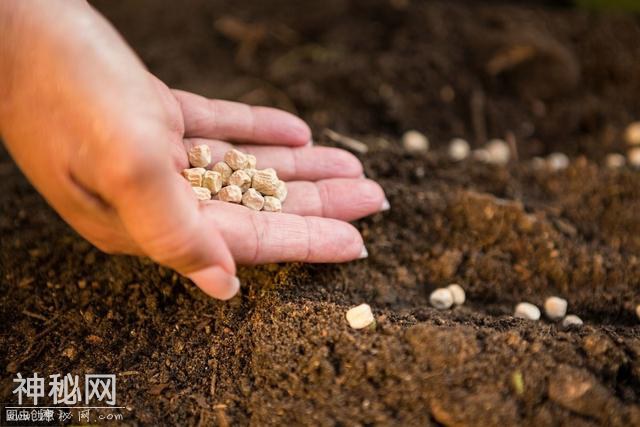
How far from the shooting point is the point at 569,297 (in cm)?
240

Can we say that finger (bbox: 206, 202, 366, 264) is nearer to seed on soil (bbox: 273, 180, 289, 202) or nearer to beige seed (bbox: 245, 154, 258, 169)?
seed on soil (bbox: 273, 180, 289, 202)

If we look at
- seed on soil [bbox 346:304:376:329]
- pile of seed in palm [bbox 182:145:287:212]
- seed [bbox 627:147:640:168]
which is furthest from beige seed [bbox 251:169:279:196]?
seed [bbox 627:147:640:168]

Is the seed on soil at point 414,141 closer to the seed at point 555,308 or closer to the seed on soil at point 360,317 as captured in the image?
the seed at point 555,308

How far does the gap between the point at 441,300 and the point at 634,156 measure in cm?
163

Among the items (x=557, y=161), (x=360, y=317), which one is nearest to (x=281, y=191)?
(x=360, y=317)

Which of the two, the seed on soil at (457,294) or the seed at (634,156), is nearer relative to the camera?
the seed on soil at (457,294)

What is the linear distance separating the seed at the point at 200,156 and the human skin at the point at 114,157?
0.10ft

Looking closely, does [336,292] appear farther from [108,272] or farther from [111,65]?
[111,65]

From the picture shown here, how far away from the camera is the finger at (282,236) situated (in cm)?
195

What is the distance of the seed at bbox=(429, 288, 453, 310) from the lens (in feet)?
7.63

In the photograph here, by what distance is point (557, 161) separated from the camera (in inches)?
121

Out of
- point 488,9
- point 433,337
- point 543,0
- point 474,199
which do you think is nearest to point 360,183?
point 474,199

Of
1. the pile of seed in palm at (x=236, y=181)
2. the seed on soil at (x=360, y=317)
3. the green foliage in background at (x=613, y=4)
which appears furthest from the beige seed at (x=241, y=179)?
the green foliage in background at (x=613, y=4)

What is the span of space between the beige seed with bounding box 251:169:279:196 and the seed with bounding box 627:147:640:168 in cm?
198
